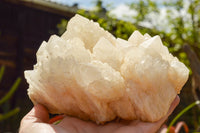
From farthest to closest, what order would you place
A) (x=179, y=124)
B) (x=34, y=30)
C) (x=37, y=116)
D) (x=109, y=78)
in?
(x=34, y=30), (x=179, y=124), (x=37, y=116), (x=109, y=78)

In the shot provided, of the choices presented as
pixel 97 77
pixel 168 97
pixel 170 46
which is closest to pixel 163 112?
pixel 168 97

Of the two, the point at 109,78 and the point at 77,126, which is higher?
the point at 109,78

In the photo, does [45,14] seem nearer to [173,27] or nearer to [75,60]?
[173,27]

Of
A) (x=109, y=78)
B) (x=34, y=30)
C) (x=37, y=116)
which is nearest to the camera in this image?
(x=109, y=78)

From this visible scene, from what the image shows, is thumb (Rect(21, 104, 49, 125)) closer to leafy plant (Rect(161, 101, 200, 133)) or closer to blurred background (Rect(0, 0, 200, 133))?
leafy plant (Rect(161, 101, 200, 133))

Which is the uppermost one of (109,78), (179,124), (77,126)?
(109,78)

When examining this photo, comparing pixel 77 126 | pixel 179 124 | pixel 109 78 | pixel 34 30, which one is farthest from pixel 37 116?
pixel 34 30

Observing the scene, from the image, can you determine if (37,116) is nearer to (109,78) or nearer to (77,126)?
(77,126)

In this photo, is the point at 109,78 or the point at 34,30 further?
the point at 34,30
